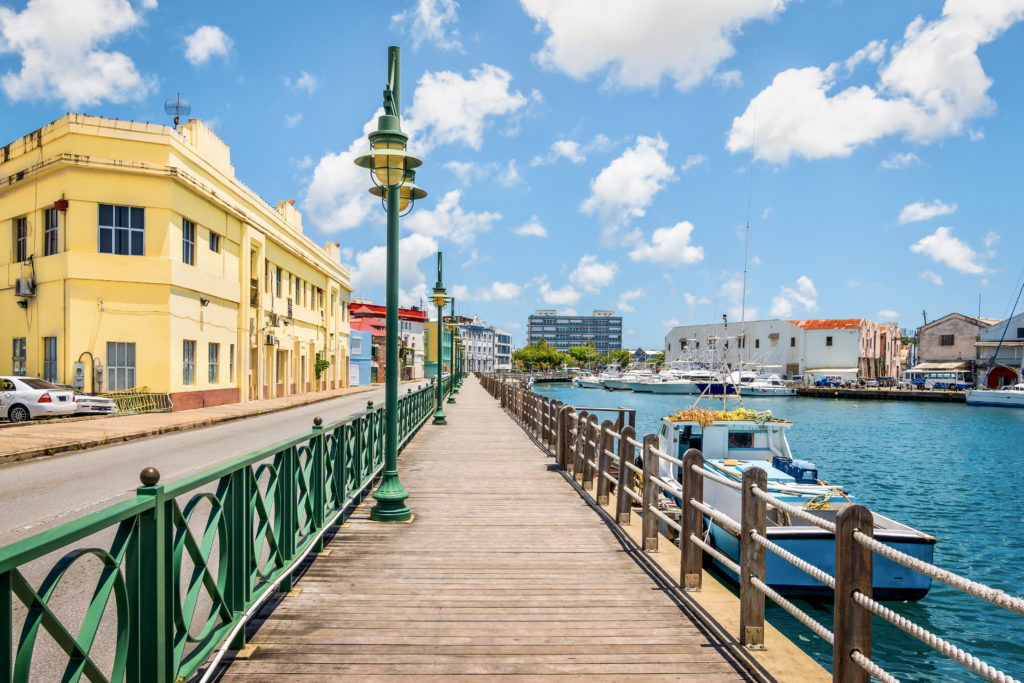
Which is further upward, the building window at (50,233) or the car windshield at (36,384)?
the building window at (50,233)

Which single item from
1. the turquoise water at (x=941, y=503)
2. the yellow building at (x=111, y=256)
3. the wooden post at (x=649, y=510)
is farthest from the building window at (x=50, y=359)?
the turquoise water at (x=941, y=503)

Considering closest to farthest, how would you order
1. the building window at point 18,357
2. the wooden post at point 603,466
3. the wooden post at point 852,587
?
the wooden post at point 852,587 → the wooden post at point 603,466 → the building window at point 18,357

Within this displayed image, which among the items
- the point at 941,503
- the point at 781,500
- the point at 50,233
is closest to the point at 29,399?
the point at 50,233

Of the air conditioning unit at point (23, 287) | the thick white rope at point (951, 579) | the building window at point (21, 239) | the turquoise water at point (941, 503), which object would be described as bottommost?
the turquoise water at point (941, 503)

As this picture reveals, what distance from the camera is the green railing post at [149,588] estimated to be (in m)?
3.01

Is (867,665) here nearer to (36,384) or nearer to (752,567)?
(752,567)

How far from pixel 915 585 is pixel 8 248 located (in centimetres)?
3028

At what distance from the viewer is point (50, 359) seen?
23391 millimetres

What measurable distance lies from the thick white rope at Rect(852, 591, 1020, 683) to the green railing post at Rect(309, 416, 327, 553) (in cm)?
468

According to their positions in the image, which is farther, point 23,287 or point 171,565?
point 23,287

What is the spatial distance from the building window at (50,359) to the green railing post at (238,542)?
925 inches

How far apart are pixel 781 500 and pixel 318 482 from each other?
7889 millimetres

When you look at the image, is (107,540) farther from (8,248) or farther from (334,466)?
(8,248)

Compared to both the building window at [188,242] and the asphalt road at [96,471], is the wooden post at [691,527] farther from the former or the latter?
the building window at [188,242]
